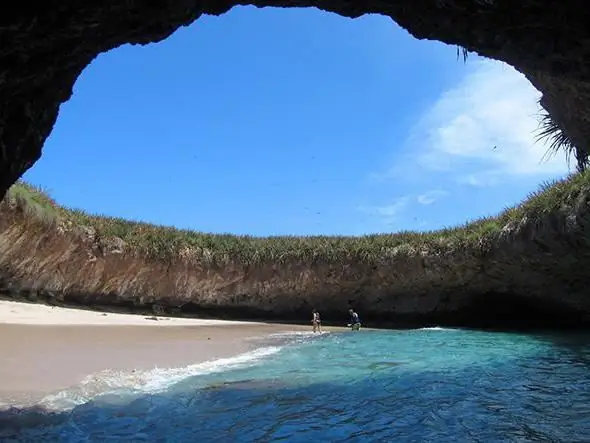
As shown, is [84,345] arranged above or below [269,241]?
below

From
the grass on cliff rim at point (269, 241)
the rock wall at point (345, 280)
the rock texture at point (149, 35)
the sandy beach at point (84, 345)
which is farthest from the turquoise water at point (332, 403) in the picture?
the grass on cliff rim at point (269, 241)

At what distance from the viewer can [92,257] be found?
19328 millimetres

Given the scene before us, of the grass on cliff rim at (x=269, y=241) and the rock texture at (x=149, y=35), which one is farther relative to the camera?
the grass on cliff rim at (x=269, y=241)

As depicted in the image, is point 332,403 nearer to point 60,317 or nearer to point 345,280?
point 60,317

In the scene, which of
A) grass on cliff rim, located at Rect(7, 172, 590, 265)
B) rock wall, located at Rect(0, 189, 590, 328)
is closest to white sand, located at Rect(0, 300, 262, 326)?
rock wall, located at Rect(0, 189, 590, 328)

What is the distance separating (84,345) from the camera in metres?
11.0

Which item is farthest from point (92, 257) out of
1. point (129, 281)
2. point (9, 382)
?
point (9, 382)

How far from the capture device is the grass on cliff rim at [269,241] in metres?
17.8

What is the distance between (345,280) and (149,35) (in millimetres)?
18859

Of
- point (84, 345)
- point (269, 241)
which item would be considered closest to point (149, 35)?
point (84, 345)

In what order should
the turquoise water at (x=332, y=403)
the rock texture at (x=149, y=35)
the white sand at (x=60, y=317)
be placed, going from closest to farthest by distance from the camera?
the rock texture at (x=149, y=35)
the turquoise water at (x=332, y=403)
the white sand at (x=60, y=317)

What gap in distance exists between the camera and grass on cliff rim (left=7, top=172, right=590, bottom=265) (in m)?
17.8

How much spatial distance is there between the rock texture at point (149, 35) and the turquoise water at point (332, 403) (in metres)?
2.81

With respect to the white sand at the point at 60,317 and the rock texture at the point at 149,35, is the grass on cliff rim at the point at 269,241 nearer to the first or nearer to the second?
the white sand at the point at 60,317
